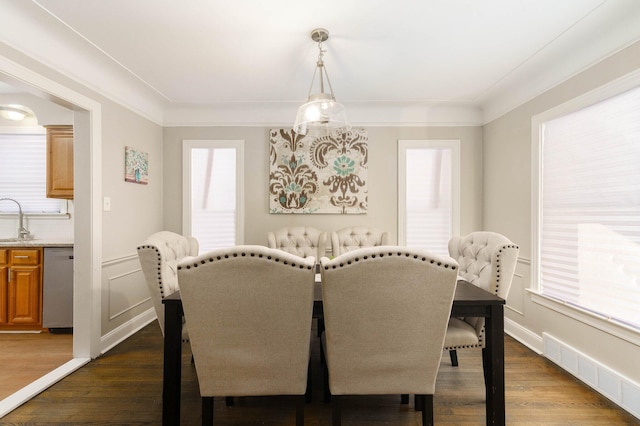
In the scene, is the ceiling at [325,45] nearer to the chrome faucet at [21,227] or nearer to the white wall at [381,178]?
the white wall at [381,178]

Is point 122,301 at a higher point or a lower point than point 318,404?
higher

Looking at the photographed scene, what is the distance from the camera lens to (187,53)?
8.01 feet

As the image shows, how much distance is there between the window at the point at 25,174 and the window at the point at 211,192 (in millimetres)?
1391

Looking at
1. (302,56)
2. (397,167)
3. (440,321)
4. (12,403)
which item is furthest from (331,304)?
(397,167)

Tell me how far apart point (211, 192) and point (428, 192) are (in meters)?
2.71

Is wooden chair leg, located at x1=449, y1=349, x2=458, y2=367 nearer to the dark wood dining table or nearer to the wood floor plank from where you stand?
the dark wood dining table

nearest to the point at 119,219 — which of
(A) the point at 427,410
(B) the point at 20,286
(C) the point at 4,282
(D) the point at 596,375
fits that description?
(B) the point at 20,286

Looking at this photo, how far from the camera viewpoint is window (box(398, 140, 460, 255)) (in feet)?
12.3

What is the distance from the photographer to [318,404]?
6.33 feet

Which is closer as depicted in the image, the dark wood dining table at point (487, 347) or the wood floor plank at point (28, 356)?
the dark wood dining table at point (487, 347)

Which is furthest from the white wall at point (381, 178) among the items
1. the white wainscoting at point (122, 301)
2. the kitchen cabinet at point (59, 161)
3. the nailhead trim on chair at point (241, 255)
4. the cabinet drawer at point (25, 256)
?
the nailhead trim on chair at point (241, 255)

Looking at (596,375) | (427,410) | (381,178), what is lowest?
(596,375)

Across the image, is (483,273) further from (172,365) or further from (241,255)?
(172,365)

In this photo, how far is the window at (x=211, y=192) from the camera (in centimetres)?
376
